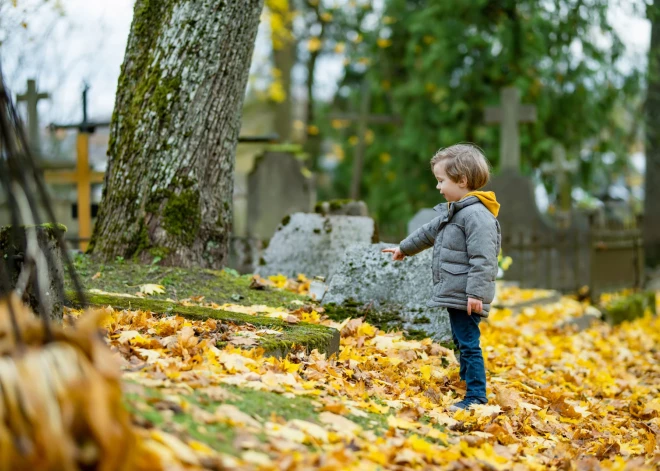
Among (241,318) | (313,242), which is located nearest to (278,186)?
(313,242)

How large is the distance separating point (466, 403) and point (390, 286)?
142 cm

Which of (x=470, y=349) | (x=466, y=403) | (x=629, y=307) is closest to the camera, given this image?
(x=466, y=403)

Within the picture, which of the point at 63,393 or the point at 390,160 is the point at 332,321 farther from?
the point at 390,160

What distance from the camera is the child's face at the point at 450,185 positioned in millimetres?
4230

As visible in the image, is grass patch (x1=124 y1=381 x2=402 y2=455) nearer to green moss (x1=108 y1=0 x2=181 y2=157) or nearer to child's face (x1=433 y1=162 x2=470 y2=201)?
child's face (x1=433 y1=162 x2=470 y2=201)

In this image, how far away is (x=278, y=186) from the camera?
11.1 meters

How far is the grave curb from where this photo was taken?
13.2ft

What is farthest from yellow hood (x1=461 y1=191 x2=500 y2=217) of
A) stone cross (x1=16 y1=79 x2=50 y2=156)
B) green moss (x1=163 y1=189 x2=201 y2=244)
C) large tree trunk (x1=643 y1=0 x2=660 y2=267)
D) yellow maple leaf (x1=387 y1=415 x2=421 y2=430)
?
large tree trunk (x1=643 y1=0 x2=660 y2=267)

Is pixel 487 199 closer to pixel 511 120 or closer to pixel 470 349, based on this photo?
pixel 470 349

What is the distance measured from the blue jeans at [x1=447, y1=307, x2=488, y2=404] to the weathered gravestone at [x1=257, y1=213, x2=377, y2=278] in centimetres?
274

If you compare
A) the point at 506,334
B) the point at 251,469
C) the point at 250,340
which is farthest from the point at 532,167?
the point at 251,469

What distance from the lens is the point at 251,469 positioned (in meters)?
2.33

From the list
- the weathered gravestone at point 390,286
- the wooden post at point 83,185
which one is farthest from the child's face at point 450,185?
the wooden post at point 83,185

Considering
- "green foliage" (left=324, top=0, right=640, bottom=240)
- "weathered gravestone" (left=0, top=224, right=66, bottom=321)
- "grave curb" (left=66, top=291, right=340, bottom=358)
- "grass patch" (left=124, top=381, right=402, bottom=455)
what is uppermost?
"green foliage" (left=324, top=0, right=640, bottom=240)
